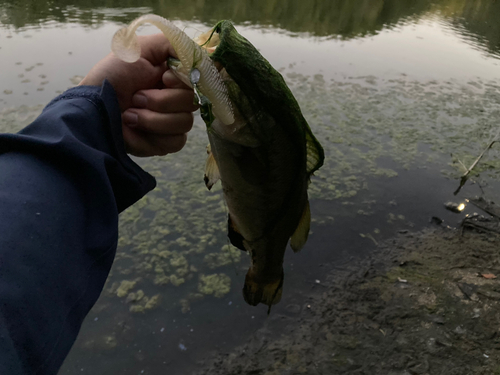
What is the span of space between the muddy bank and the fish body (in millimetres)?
1259

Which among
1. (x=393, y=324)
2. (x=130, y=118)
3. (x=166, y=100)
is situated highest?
(x=166, y=100)

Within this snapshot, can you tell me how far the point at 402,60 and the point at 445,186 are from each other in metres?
4.79

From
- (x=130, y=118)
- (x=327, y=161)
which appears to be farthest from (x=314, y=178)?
(x=130, y=118)

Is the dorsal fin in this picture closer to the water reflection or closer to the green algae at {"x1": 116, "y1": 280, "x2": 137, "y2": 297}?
the green algae at {"x1": 116, "y1": 280, "x2": 137, "y2": 297}

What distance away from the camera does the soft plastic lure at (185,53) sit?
0.83 metres

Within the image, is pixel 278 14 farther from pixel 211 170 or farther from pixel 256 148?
pixel 256 148

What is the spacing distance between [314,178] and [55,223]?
3724 millimetres

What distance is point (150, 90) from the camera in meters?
1.32

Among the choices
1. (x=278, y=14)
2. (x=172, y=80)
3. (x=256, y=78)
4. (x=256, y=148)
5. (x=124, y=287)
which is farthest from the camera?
(x=278, y=14)

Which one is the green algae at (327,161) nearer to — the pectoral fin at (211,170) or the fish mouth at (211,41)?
the pectoral fin at (211,170)

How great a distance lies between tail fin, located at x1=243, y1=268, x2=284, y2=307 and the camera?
1.77m

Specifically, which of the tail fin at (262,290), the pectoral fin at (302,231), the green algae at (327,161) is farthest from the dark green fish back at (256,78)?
the green algae at (327,161)

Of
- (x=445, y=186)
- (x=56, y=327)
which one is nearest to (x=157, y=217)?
(x=56, y=327)

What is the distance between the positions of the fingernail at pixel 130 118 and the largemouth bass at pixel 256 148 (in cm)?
32
